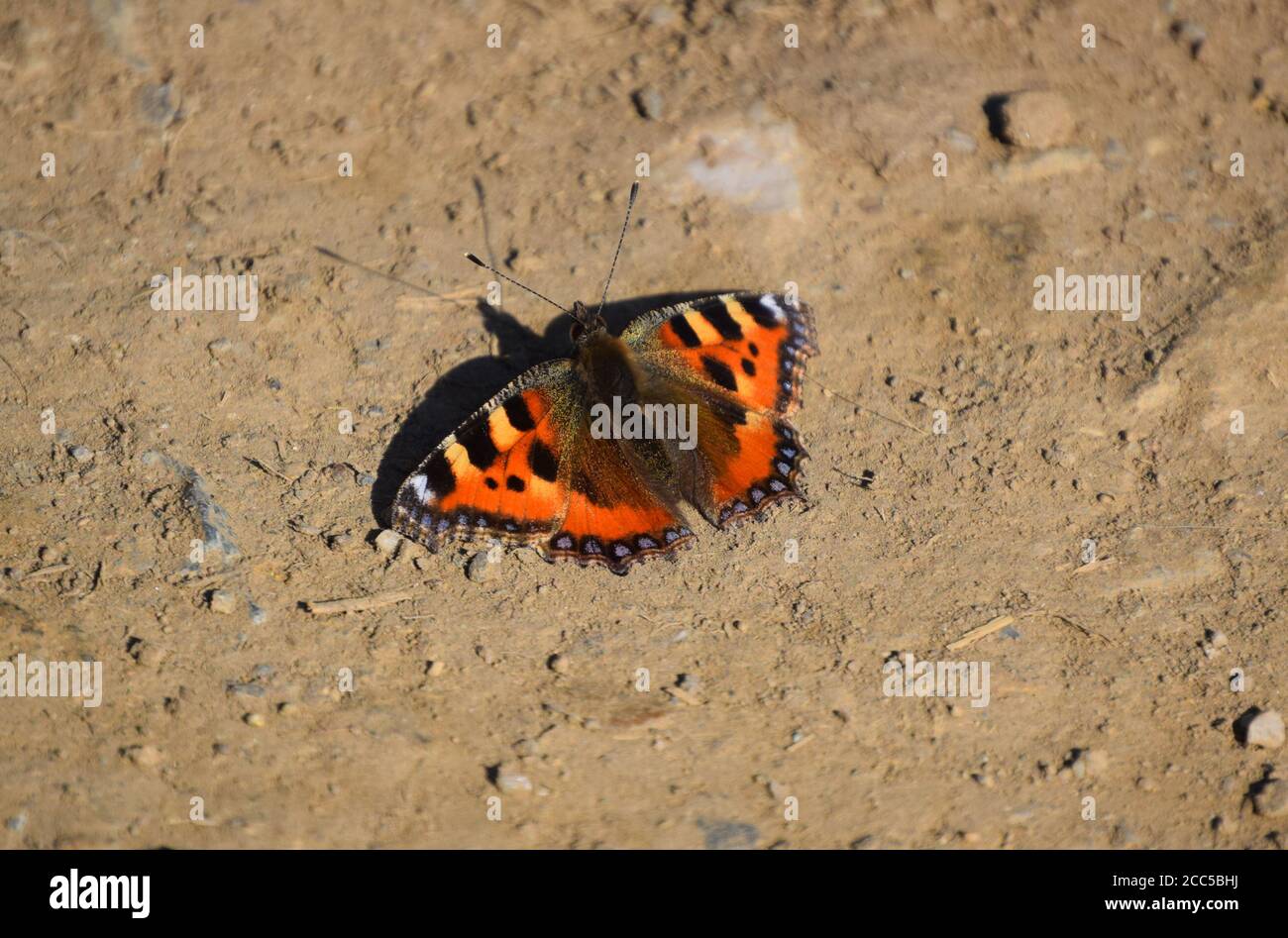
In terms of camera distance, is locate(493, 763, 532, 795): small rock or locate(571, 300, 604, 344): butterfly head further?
locate(571, 300, 604, 344): butterfly head

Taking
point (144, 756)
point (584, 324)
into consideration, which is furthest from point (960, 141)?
point (144, 756)

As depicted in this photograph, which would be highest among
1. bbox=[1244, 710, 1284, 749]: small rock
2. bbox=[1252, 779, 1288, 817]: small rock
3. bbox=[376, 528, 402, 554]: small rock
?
bbox=[376, 528, 402, 554]: small rock

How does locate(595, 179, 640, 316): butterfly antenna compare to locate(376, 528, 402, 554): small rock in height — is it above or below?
above

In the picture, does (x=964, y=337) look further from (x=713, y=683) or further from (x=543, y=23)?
(x=543, y=23)

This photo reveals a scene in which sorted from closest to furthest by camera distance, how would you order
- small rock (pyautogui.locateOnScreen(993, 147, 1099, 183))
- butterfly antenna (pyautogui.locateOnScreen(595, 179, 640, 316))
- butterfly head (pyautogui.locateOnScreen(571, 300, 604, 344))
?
butterfly head (pyautogui.locateOnScreen(571, 300, 604, 344)) → butterfly antenna (pyautogui.locateOnScreen(595, 179, 640, 316)) → small rock (pyautogui.locateOnScreen(993, 147, 1099, 183))

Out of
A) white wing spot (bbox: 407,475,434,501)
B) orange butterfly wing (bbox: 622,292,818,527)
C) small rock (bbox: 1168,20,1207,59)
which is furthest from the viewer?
small rock (bbox: 1168,20,1207,59)

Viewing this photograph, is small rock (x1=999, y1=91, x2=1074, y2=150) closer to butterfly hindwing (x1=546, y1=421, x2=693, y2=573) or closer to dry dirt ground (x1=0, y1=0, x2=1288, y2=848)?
dry dirt ground (x1=0, y1=0, x2=1288, y2=848)

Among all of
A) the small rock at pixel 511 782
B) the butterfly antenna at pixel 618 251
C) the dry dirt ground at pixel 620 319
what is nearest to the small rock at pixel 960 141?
the dry dirt ground at pixel 620 319

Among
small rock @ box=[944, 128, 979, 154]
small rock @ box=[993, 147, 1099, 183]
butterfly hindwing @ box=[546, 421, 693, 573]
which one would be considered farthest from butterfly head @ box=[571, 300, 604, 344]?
small rock @ box=[993, 147, 1099, 183]

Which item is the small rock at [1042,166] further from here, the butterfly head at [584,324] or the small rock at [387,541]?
the small rock at [387,541]
